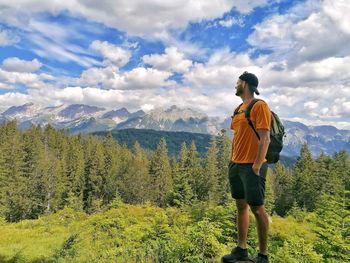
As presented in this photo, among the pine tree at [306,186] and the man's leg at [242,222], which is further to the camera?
the pine tree at [306,186]

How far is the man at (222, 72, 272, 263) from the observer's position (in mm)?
6598

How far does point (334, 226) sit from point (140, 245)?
6.46 metres

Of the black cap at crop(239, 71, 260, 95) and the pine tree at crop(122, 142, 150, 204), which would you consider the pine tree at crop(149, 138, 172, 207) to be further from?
the black cap at crop(239, 71, 260, 95)

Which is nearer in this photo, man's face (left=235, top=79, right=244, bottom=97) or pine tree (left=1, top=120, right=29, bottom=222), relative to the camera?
man's face (left=235, top=79, right=244, bottom=97)

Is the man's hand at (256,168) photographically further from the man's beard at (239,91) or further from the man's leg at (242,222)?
the man's beard at (239,91)

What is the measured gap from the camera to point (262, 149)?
21.2 ft

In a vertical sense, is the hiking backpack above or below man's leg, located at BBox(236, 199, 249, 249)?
above

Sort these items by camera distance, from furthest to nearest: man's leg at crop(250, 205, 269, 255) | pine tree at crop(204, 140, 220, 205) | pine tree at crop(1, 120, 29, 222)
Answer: pine tree at crop(204, 140, 220, 205), pine tree at crop(1, 120, 29, 222), man's leg at crop(250, 205, 269, 255)

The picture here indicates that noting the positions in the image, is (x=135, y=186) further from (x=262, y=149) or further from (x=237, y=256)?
(x=262, y=149)

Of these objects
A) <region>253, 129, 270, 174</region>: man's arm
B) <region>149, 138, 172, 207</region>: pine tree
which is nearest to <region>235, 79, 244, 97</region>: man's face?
<region>253, 129, 270, 174</region>: man's arm

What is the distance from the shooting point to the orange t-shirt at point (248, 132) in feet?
21.8

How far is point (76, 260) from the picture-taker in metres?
10.7

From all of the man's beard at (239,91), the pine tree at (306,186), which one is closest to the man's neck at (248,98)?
the man's beard at (239,91)

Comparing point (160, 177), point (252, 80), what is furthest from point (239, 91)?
point (160, 177)
